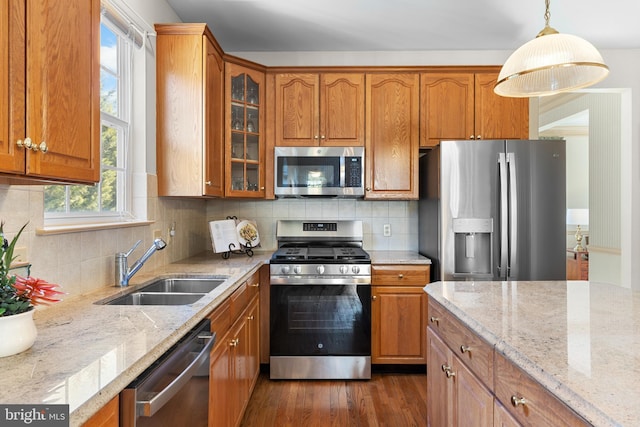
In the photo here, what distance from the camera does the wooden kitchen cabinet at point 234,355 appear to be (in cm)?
166

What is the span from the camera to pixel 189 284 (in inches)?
85.4

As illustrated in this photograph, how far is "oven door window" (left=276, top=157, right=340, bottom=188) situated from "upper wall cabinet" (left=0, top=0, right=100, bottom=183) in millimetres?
1879

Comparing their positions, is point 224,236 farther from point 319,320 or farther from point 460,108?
point 460,108

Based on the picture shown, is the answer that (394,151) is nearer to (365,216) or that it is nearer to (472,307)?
(365,216)

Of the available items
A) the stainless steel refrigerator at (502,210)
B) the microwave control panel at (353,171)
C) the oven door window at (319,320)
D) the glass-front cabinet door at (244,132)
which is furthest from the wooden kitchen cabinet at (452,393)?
the glass-front cabinet door at (244,132)

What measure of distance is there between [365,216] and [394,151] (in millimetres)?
686

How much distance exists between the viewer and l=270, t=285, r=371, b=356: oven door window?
9.30ft

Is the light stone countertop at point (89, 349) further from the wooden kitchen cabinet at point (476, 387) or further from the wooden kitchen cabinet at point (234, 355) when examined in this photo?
the wooden kitchen cabinet at point (476, 387)

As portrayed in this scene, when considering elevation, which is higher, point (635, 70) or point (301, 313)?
→ point (635, 70)

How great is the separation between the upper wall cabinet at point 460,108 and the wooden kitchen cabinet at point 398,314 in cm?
110

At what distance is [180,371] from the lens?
1.18 meters

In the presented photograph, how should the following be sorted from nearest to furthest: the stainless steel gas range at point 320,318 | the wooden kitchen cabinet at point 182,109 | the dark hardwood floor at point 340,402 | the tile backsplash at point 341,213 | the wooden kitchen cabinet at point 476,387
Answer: the wooden kitchen cabinet at point 476,387 < the dark hardwood floor at point 340,402 < the wooden kitchen cabinet at point 182,109 < the stainless steel gas range at point 320,318 < the tile backsplash at point 341,213

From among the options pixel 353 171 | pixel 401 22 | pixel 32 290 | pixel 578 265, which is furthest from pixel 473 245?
pixel 578 265

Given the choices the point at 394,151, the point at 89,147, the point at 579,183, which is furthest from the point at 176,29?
the point at 579,183
